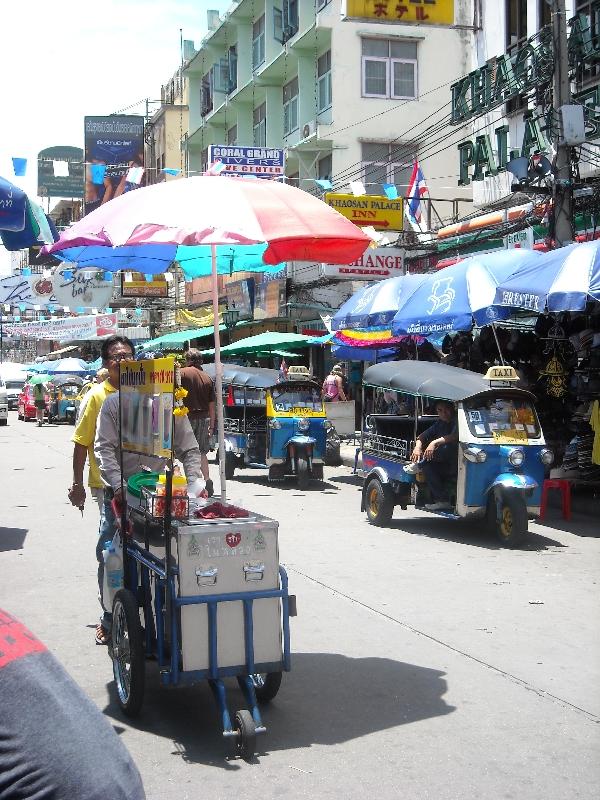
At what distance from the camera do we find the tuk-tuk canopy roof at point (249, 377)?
56.7 ft

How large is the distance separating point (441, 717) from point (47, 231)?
5694 millimetres

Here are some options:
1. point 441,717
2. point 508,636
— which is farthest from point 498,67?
point 441,717

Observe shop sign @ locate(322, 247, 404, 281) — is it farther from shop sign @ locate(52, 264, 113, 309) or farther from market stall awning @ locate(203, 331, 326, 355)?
shop sign @ locate(52, 264, 113, 309)

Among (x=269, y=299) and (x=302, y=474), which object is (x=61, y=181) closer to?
(x=269, y=299)

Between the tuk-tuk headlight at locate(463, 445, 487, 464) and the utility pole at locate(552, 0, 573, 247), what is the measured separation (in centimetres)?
500

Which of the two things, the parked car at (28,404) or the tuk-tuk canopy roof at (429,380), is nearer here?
the tuk-tuk canopy roof at (429,380)

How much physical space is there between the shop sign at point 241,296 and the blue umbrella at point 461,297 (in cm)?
1968

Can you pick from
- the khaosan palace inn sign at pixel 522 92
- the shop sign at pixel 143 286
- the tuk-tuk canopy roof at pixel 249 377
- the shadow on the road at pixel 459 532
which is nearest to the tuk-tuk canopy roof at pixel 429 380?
the shadow on the road at pixel 459 532

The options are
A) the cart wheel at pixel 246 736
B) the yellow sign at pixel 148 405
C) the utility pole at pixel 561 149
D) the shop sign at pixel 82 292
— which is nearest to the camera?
the cart wheel at pixel 246 736

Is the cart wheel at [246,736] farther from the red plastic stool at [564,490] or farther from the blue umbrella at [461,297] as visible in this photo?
the blue umbrella at [461,297]

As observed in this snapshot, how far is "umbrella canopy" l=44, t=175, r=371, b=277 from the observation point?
17.6 feet

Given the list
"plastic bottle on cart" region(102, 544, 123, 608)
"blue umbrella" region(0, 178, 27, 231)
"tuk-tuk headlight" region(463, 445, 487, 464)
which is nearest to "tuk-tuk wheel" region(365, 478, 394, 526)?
"tuk-tuk headlight" region(463, 445, 487, 464)

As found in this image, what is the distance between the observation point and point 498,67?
18547mm

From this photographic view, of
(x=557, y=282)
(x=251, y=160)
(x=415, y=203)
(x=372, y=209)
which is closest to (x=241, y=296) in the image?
(x=251, y=160)
